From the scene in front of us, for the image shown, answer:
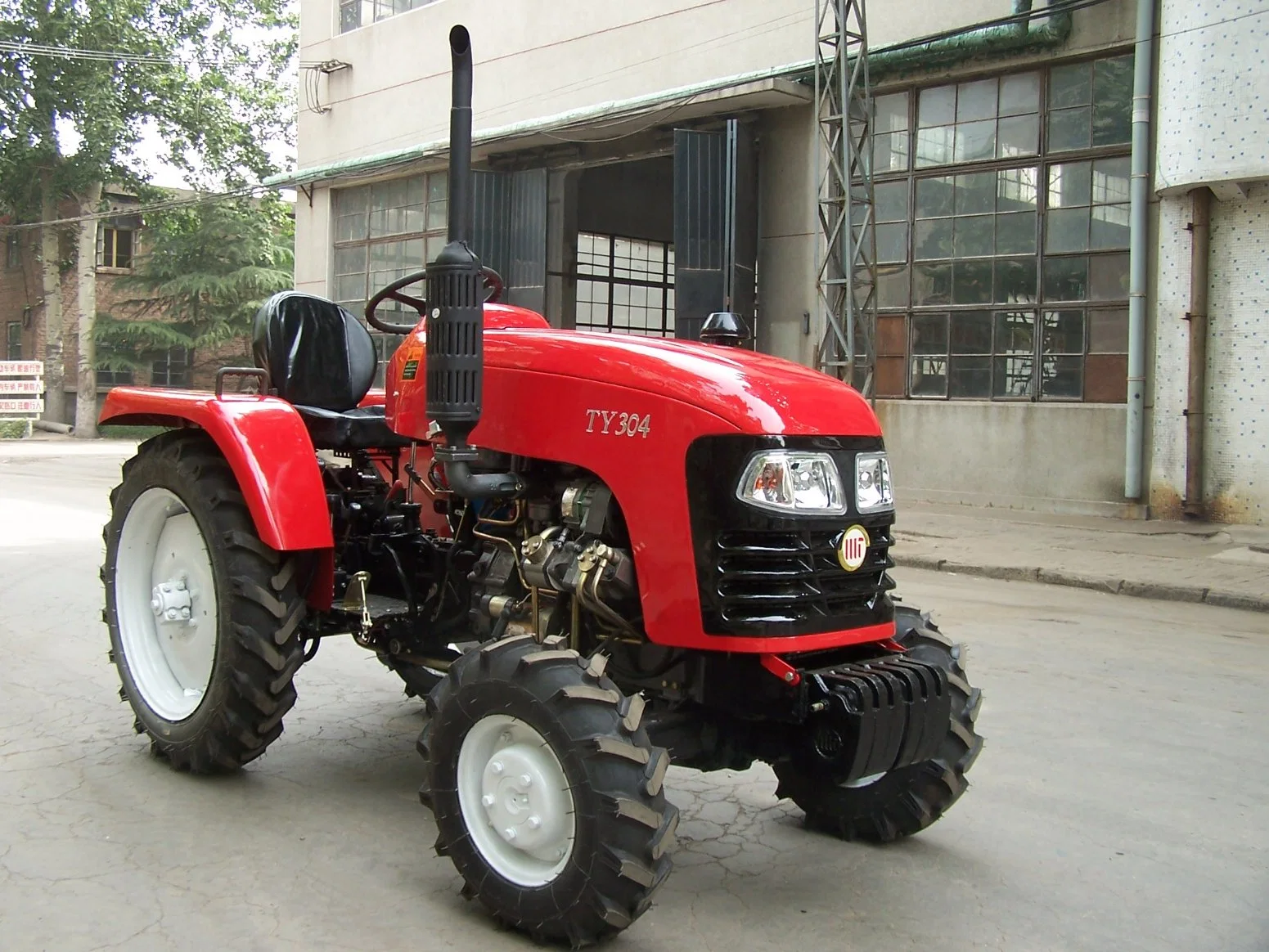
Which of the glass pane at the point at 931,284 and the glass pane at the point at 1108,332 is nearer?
the glass pane at the point at 1108,332

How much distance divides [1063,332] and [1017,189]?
1.76 meters

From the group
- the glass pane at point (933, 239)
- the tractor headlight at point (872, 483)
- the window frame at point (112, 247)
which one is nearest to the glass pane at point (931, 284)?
the glass pane at point (933, 239)

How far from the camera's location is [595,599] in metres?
3.49

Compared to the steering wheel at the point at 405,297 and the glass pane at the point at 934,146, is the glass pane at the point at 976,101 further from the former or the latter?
the steering wheel at the point at 405,297

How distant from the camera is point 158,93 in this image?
32469 millimetres

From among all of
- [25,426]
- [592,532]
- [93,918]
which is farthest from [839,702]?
[25,426]

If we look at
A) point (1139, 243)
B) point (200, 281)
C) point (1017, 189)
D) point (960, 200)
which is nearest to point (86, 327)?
point (200, 281)

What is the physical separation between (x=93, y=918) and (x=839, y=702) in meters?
2.10

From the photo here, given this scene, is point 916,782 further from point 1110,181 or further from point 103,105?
point 103,105

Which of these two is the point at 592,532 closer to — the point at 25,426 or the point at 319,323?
the point at 319,323

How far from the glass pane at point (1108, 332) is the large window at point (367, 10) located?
42.8 ft

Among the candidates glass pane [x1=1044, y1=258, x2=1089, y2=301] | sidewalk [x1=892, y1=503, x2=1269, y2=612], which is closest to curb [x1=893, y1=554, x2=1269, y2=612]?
sidewalk [x1=892, y1=503, x2=1269, y2=612]

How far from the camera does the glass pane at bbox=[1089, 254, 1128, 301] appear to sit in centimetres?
1350

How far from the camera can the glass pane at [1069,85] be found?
1371cm
